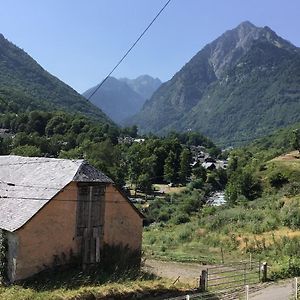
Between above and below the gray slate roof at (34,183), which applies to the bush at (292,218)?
below

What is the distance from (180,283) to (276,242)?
12.9 metres

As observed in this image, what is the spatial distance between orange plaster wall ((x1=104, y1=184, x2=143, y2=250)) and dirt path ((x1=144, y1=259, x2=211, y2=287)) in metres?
2.82

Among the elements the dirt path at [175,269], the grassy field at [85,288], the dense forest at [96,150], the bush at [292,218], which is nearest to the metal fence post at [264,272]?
the dirt path at [175,269]

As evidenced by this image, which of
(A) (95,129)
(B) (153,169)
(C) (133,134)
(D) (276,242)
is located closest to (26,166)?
(D) (276,242)

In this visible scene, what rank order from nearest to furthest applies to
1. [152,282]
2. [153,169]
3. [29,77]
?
1. [152,282]
2. [153,169]
3. [29,77]

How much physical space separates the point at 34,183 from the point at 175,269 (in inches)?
405

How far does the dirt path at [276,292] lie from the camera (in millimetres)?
20125

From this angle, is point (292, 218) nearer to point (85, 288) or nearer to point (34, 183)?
point (34, 183)

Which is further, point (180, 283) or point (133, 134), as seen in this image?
point (133, 134)

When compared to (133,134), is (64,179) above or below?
below

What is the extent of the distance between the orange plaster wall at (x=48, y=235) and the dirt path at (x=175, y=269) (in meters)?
6.35

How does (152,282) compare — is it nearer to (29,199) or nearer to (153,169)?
(29,199)

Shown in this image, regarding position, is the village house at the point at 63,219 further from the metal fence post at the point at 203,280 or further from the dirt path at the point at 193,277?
the metal fence post at the point at 203,280

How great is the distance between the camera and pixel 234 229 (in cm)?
4153
